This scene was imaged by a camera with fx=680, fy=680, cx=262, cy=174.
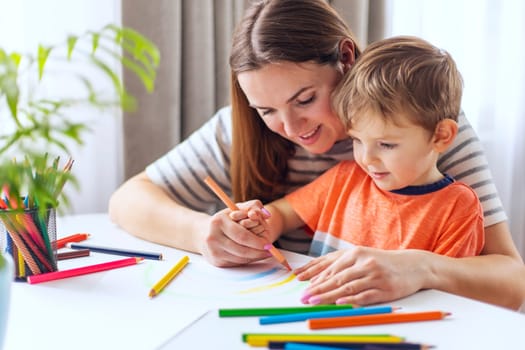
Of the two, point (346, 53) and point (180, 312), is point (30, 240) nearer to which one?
point (180, 312)

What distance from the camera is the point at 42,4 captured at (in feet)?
4.65

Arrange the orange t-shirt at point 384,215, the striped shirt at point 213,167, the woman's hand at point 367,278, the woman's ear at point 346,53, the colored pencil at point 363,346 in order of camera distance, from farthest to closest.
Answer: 1. the striped shirt at point 213,167
2. the woman's ear at point 346,53
3. the orange t-shirt at point 384,215
4. the woman's hand at point 367,278
5. the colored pencil at point 363,346

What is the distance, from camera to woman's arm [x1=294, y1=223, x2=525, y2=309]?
0.80 metres

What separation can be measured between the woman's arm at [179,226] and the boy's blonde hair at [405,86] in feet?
0.80

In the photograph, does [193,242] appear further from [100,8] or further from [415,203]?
[100,8]

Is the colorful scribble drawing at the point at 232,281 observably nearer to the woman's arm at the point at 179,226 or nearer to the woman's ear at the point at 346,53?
the woman's arm at the point at 179,226

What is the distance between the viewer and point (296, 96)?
1.08 metres

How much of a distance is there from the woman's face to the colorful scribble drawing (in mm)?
237

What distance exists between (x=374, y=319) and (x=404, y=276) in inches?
4.5

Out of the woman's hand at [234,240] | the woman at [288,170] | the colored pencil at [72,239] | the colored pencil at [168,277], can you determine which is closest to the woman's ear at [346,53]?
the woman at [288,170]

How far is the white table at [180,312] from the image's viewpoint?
0.70m

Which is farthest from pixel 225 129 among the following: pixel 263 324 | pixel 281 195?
pixel 263 324

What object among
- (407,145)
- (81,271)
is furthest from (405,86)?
(81,271)

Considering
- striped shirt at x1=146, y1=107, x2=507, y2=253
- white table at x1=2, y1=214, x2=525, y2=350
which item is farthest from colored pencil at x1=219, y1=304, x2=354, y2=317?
striped shirt at x1=146, y1=107, x2=507, y2=253
